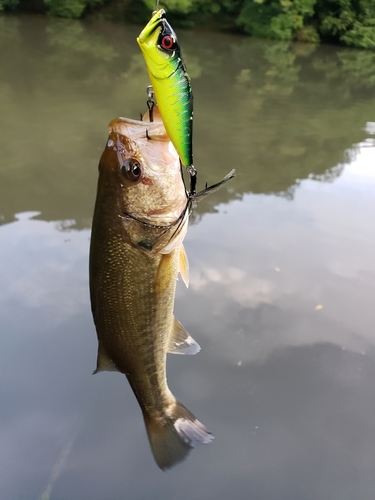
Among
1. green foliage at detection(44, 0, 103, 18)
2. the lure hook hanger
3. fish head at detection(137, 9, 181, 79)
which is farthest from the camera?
green foliage at detection(44, 0, 103, 18)

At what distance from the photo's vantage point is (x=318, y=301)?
142 inches

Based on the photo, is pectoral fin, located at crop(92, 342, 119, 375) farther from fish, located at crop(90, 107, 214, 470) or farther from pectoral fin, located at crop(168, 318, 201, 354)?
pectoral fin, located at crop(168, 318, 201, 354)

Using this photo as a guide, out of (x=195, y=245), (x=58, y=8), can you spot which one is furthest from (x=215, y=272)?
(x=58, y=8)

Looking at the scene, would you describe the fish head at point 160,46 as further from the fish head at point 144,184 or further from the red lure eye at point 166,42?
the fish head at point 144,184

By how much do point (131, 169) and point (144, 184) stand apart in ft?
0.17

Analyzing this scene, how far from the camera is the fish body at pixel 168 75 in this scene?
80cm

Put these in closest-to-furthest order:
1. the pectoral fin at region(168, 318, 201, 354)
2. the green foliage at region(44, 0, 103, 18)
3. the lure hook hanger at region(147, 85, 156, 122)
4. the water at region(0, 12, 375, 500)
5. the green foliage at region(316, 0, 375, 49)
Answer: the lure hook hanger at region(147, 85, 156, 122) < the pectoral fin at region(168, 318, 201, 354) < the water at region(0, 12, 375, 500) < the green foliage at region(316, 0, 375, 49) < the green foliage at region(44, 0, 103, 18)

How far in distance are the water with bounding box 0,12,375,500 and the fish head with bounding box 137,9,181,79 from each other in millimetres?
2219

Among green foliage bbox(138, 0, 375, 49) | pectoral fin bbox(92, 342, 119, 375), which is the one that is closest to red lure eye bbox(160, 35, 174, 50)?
pectoral fin bbox(92, 342, 119, 375)

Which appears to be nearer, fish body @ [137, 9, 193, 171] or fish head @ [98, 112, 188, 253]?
fish body @ [137, 9, 193, 171]

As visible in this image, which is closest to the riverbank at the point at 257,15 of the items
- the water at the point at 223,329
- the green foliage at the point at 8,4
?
the green foliage at the point at 8,4

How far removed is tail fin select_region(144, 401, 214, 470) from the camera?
1363 mm

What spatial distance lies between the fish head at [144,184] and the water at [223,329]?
5.88 ft

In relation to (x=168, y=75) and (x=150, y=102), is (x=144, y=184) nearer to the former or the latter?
(x=150, y=102)
